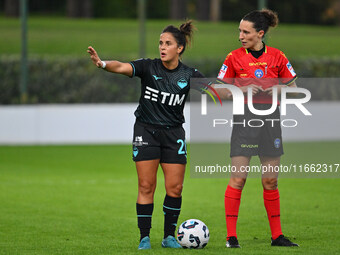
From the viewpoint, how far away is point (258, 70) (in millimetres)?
6414

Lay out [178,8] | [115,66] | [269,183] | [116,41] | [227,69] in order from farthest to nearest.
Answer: [178,8] → [116,41] → [269,183] → [227,69] → [115,66]

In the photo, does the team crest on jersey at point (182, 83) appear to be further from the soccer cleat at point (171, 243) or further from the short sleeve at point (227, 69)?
the soccer cleat at point (171, 243)

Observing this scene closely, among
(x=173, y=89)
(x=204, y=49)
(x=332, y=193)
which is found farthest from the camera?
(x=204, y=49)

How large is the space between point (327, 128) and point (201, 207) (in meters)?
8.28

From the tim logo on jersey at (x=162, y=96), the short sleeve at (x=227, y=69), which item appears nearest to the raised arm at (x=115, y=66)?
the tim logo on jersey at (x=162, y=96)

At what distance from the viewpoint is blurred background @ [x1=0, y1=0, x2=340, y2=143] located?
64.0 ft

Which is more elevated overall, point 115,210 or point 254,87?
point 254,87

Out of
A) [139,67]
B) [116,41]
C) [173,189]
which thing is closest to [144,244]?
[173,189]

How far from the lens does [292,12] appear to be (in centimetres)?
2547

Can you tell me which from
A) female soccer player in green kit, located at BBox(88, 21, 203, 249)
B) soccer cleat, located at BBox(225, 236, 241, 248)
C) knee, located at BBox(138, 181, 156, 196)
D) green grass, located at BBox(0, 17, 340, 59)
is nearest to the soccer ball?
soccer cleat, located at BBox(225, 236, 241, 248)

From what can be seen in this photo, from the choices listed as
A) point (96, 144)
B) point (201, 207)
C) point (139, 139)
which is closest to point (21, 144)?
point (96, 144)

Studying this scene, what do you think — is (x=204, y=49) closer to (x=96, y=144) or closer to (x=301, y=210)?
(x=96, y=144)

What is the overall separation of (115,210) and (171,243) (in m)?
2.58

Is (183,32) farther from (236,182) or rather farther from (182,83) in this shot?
(236,182)
